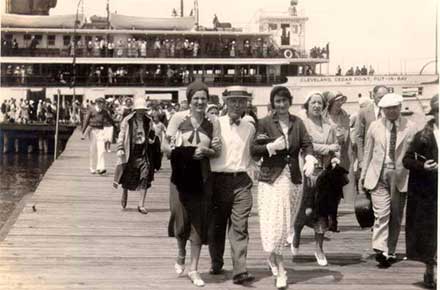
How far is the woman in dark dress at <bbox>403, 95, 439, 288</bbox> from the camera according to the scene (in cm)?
463

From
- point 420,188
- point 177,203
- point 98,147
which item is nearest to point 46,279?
point 177,203

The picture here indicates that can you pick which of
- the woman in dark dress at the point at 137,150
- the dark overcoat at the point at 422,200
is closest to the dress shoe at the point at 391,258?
the dark overcoat at the point at 422,200

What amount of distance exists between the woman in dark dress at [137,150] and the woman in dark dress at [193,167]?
2.64 metres

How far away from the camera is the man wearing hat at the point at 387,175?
5.26 meters

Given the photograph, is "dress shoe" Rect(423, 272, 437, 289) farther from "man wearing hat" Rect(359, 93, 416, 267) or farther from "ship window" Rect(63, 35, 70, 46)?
"ship window" Rect(63, 35, 70, 46)

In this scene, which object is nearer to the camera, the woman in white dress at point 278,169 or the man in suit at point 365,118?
the woman in white dress at point 278,169

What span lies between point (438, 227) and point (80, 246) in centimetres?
262

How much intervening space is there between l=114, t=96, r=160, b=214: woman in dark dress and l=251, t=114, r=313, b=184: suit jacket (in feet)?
9.08

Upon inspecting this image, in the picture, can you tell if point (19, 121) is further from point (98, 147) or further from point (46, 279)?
point (46, 279)

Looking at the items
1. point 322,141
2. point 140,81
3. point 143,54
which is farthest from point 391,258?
point 143,54

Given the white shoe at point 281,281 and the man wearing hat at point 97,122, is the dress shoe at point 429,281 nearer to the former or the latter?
the white shoe at point 281,281

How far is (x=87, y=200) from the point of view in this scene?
28.4 ft

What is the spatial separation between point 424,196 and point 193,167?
138 cm

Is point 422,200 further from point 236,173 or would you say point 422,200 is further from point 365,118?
point 365,118
